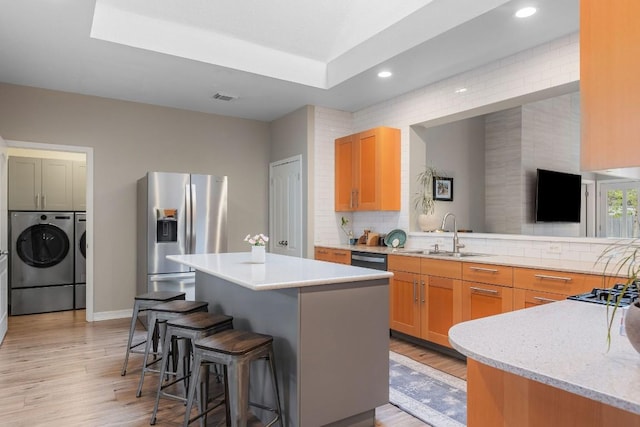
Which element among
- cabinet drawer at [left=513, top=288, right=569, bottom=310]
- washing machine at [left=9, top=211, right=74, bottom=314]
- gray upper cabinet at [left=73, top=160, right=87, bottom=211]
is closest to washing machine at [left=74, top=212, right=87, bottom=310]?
washing machine at [left=9, top=211, right=74, bottom=314]

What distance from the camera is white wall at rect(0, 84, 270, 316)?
470 cm

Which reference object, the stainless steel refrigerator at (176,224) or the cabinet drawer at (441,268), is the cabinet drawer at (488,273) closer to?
the cabinet drawer at (441,268)

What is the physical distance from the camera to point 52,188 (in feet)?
18.3

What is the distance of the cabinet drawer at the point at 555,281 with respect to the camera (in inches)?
103

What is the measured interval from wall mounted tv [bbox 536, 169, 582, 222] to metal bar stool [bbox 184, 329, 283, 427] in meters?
5.03

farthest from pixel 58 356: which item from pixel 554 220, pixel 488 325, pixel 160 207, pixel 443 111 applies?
pixel 554 220

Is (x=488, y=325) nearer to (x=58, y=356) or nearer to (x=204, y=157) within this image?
(x=58, y=356)

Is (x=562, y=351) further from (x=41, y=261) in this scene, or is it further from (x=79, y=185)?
(x=79, y=185)

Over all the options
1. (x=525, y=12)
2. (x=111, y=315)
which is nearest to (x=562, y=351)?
(x=525, y=12)

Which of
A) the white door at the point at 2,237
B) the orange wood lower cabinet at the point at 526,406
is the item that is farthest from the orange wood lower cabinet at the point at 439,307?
the white door at the point at 2,237

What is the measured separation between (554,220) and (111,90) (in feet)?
20.7

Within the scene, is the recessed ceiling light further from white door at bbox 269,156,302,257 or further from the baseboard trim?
the baseboard trim

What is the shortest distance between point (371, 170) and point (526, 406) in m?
3.95

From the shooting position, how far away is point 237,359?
202 centimetres
